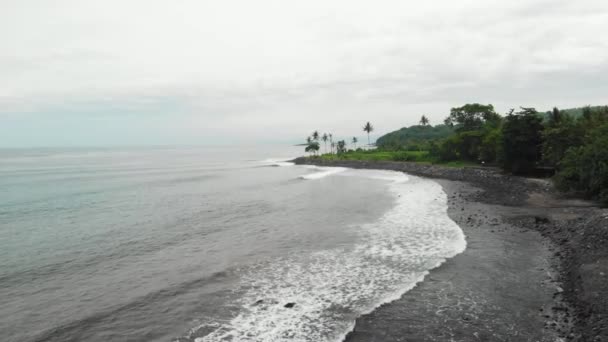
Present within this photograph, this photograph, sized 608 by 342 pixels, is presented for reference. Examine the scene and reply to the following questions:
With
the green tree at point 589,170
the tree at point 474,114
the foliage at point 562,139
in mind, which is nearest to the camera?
the green tree at point 589,170

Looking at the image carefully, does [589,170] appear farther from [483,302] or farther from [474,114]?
[474,114]

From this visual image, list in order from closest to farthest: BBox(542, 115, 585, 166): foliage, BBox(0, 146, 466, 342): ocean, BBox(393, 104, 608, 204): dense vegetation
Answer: BBox(0, 146, 466, 342): ocean, BBox(393, 104, 608, 204): dense vegetation, BBox(542, 115, 585, 166): foliage

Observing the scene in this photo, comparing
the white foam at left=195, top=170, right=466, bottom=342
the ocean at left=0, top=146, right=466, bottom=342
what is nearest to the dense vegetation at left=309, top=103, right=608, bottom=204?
the ocean at left=0, top=146, right=466, bottom=342

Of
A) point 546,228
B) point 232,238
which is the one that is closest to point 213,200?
point 232,238

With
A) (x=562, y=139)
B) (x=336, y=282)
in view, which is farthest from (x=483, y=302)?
(x=562, y=139)

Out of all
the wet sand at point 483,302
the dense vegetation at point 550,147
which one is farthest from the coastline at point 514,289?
the dense vegetation at point 550,147

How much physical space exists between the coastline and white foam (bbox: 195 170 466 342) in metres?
0.97

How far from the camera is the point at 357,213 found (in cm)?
3856

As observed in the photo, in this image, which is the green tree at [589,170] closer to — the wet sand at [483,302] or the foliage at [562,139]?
the foliage at [562,139]

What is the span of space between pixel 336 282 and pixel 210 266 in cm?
789

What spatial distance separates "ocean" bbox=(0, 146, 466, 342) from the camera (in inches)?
592

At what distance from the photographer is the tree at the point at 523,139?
176 ft

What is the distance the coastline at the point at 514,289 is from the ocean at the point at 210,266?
4.13ft

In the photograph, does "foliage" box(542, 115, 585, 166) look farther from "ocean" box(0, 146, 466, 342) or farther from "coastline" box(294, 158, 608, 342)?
"coastline" box(294, 158, 608, 342)
